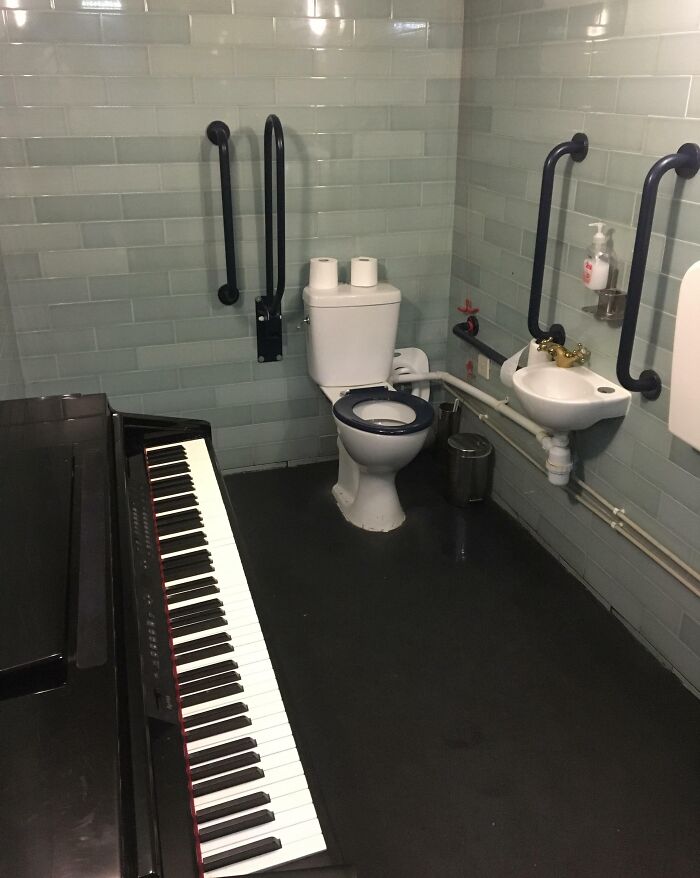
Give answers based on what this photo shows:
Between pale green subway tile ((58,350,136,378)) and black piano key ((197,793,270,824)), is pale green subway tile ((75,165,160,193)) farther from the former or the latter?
black piano key ((197,793,270,824))

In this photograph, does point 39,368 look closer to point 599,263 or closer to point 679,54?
point 599,263

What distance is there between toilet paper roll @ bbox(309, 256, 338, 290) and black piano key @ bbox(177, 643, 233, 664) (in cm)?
199

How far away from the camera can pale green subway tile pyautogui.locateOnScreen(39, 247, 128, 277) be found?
2838 mm

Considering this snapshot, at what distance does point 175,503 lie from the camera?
1635 millimetres

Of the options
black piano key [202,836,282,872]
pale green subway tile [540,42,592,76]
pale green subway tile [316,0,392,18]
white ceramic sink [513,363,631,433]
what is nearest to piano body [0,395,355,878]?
black piano key [202,836,282,872]

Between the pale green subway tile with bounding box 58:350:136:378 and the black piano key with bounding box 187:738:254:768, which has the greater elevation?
the black piano key with bounding box 187:738:254:768

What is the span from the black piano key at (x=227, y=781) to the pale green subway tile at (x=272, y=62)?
2.50 meters

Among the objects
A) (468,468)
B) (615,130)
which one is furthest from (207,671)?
(468,468)

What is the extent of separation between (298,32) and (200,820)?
271 cm

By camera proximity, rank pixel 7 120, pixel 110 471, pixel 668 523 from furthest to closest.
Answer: pixel 7 120
pixel 668 523
pixel 110 471

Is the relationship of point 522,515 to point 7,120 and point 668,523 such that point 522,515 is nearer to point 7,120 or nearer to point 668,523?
point 668,523

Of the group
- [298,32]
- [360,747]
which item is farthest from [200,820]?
[298,32]

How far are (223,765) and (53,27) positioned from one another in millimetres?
2514

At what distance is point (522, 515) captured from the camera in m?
2.99
